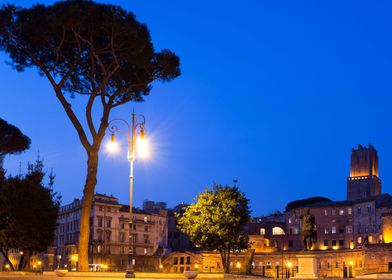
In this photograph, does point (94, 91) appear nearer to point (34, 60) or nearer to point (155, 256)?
point (34, 60)

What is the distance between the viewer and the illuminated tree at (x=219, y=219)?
46.2 m

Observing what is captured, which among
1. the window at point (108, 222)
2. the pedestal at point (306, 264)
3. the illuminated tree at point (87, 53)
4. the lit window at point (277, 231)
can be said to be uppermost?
the illuminated tree at point (87, 53)

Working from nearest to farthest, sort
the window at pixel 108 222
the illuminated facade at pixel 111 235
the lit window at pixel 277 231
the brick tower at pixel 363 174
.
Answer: the illuminated facade at pixel 111 235 < the window at pixel 108 222 < the lit window at pixel 277 231 < the brick tower at pixel 363 174

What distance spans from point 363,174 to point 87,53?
15352 centimetres

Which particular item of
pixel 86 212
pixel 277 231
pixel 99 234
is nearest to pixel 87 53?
pixel 86 212

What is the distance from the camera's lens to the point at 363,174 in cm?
17850

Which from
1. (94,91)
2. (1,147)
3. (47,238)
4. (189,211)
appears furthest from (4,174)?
(94,91)

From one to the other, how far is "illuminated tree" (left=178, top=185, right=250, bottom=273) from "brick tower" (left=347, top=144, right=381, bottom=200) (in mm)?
128050

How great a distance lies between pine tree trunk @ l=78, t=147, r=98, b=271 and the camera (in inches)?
1340

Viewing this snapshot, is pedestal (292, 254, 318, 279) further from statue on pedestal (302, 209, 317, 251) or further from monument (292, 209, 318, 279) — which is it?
statue on pedestal (302, 209, 317, 251)

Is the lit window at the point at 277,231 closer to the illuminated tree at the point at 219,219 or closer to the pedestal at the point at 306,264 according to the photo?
the illuminated tree at the point at 219,219

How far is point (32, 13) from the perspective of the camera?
3466cm

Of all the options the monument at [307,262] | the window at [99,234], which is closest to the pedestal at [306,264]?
the monument at [307,262]

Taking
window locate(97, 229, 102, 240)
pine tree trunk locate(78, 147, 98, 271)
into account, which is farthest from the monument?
window locate(97, 229, 102, 240)
